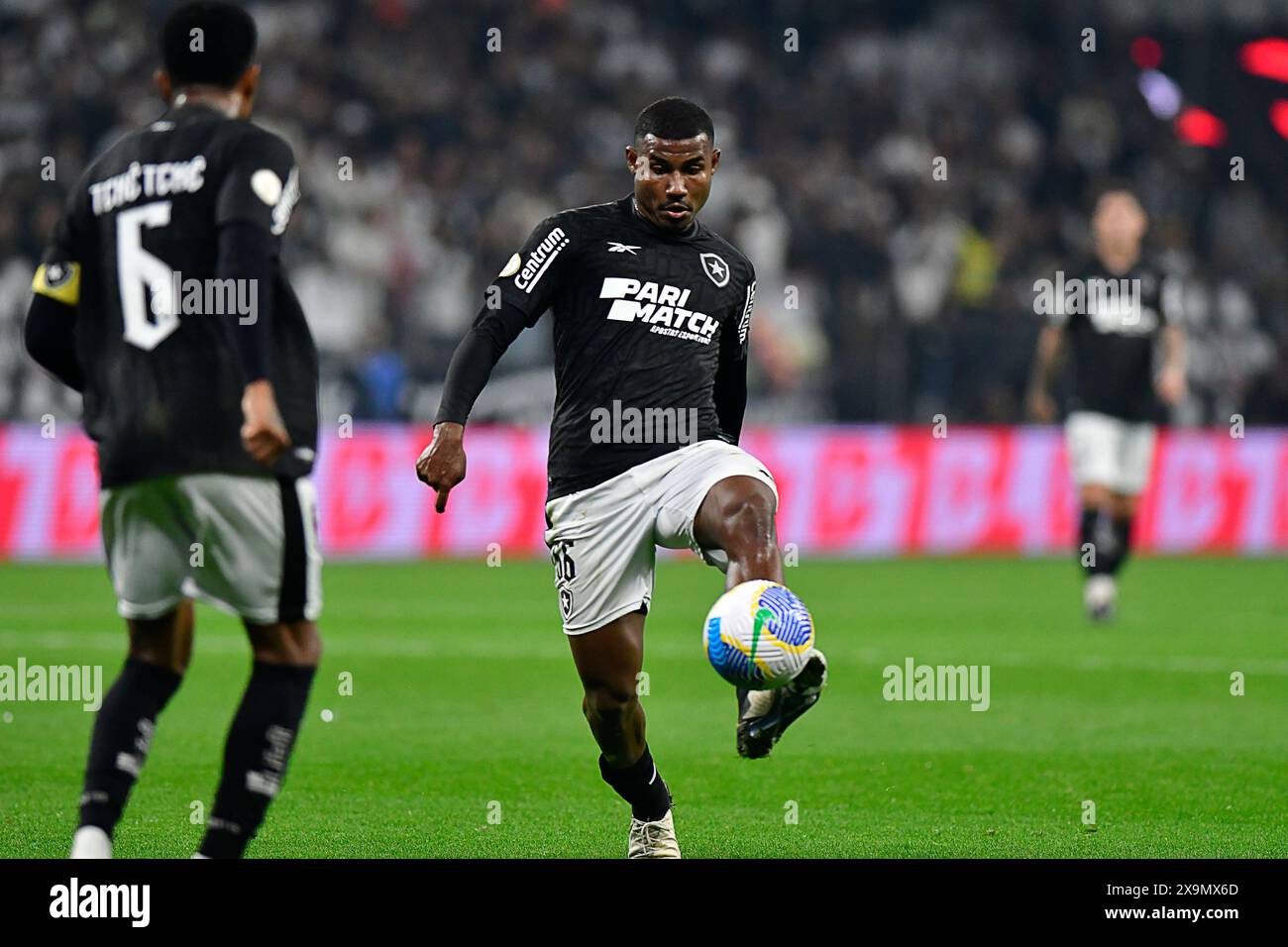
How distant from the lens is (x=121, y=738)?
5.00 m

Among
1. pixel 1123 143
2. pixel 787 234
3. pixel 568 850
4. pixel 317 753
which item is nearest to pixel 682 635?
pixel 317 753

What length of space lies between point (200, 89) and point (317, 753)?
150 inches

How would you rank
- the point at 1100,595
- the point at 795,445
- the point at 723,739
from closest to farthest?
the point at 723,739
the point at 1100,595
the point at 795,445

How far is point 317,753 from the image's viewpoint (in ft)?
27.0

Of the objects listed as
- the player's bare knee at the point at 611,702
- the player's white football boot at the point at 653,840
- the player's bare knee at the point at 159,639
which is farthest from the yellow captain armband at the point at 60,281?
the player's white football boot at the point at 653,840

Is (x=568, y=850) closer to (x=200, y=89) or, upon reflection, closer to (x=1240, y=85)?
(x=200, y=89)

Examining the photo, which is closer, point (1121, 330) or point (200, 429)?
point (200, 429)

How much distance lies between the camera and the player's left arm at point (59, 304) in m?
5.18

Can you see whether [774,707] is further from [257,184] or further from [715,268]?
[257,184]

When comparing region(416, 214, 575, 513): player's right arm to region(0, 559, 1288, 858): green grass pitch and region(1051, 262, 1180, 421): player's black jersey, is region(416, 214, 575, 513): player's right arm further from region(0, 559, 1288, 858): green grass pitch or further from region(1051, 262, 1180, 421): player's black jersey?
region(1051, 262, 1180, 421): player's black jersey

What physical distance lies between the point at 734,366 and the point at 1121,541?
8193 mm

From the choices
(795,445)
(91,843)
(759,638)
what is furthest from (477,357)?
(795,445)

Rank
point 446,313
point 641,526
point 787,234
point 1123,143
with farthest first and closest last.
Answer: point 1123,143
point 787,234
point 446,313
point 641,526

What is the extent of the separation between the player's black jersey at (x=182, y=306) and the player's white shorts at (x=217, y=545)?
52 millimetres
